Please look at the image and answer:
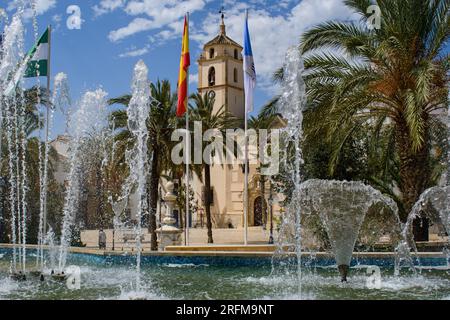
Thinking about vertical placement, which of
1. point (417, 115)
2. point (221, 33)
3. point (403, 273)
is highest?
point (221, 33)

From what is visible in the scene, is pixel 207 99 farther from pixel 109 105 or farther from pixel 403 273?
pixel 403 273

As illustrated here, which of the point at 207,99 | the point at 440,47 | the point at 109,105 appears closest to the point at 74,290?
the point at 440,47

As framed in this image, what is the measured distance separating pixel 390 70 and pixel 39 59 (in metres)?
8.38

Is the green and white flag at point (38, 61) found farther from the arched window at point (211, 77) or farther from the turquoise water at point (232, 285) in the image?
the arched window at point (211, 77)

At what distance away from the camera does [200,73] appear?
182 ft

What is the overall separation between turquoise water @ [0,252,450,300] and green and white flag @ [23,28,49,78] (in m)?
4.91

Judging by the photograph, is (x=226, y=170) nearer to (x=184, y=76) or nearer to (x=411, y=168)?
(x=184, y=76)

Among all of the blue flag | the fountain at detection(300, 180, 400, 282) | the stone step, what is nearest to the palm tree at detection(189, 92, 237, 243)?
the blue flag

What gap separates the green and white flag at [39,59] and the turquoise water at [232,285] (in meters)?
4.91

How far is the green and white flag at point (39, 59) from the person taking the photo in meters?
14.0

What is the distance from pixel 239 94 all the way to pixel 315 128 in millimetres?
41367

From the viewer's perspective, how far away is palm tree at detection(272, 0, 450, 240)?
528 inches

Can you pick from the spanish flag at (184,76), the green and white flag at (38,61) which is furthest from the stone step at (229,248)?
the green and white flag at (38,61)

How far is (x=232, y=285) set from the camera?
9.74 m
